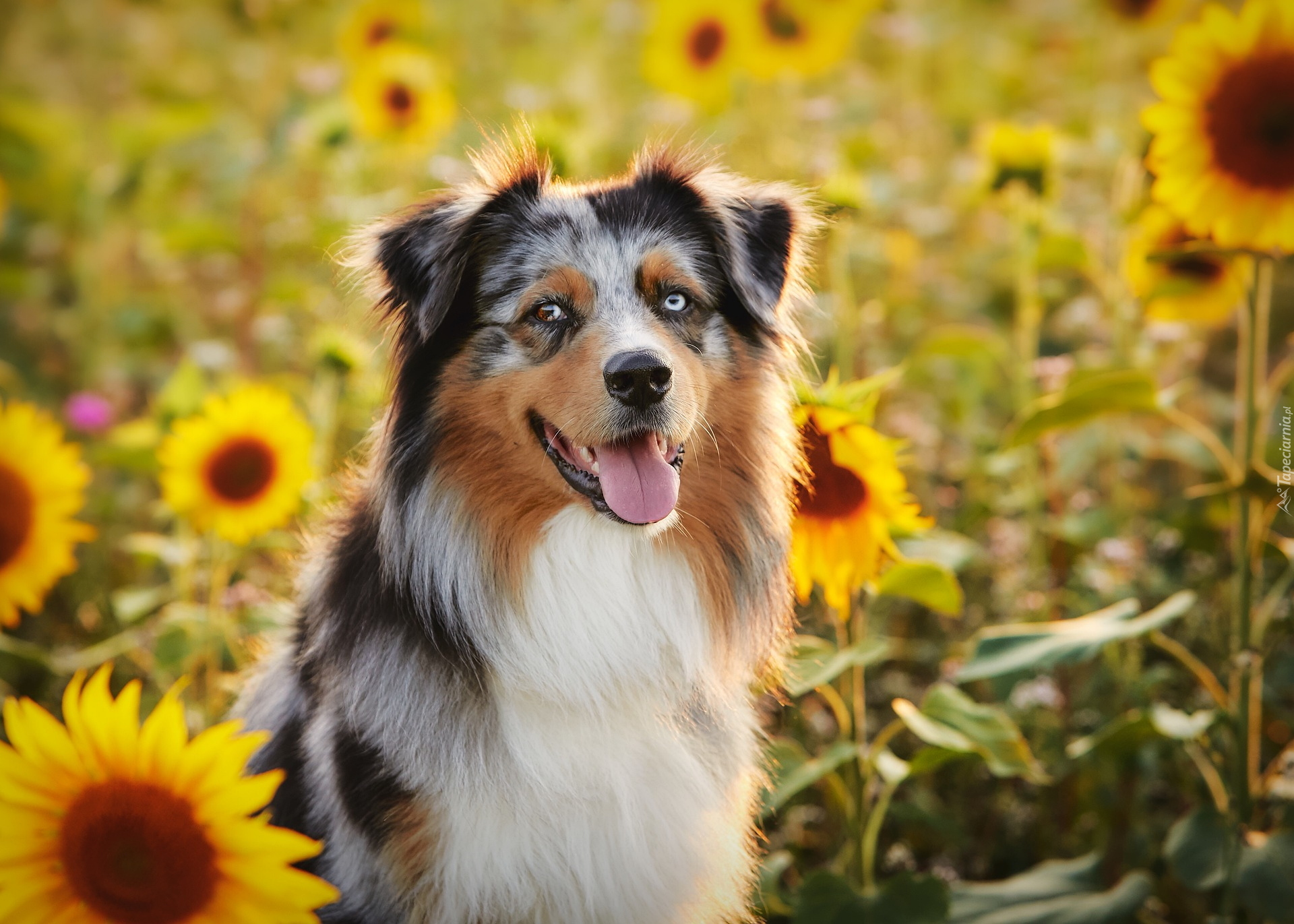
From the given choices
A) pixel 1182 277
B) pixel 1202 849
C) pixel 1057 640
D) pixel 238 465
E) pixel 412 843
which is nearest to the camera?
pixel 412 843

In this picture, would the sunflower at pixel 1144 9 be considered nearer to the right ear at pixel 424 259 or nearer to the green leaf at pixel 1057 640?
the green leaf at pixel 1057 640

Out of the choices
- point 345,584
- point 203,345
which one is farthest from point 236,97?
point 345,584

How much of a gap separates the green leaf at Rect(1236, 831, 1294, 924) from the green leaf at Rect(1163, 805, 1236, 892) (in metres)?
0.04

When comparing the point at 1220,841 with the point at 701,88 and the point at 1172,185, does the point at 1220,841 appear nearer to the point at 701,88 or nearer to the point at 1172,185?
the point at 1172,185

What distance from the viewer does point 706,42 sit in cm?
464

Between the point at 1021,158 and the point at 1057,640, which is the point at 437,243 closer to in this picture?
the point at 1057,640

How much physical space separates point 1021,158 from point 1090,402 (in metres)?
1.42

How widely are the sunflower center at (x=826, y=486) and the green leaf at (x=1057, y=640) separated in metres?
0.49

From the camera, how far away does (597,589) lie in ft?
7.75

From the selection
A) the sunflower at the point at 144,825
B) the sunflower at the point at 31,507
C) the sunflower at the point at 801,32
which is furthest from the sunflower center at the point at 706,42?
the sunflower at the point at 144,825

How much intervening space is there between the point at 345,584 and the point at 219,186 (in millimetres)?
3543

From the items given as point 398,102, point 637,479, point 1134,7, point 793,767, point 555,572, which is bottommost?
point 793,767

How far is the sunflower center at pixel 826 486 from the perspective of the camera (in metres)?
2.35

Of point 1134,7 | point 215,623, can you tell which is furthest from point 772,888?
point 1134,7
